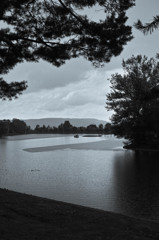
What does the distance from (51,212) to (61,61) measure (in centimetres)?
658

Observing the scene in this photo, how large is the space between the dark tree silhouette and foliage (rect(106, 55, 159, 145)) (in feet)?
99.4

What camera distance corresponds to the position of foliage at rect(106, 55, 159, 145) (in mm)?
41125

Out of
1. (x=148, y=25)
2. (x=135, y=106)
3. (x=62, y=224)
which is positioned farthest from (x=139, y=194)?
(x=135, y=106)

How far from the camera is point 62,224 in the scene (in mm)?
6410

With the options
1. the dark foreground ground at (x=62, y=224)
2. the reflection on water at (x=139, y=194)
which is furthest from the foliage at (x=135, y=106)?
the dark foreground ground at (x=62, y=224)

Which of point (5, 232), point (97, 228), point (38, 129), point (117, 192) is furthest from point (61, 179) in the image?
point (38, 129)

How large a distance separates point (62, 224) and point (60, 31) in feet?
24.1

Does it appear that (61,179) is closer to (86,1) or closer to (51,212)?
(51,212)

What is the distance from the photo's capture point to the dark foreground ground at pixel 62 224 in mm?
5449

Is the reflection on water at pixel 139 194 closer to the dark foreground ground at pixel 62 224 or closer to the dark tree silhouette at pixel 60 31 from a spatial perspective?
the dark foreground ground at pixel 62 224

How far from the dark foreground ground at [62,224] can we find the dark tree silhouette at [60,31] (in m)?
5.92

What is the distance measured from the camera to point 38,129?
644 ft

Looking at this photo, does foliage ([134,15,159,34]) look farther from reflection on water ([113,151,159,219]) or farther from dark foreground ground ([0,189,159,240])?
reflection on water ([113,151,159,219])

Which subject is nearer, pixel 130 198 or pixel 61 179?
pixel 130 198
